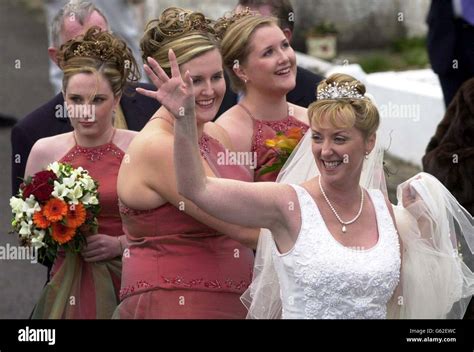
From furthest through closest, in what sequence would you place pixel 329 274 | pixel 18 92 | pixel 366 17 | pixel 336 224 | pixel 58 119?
pixel 18 92
pixel 366 17
pixel 58 119
pixel 336 224
pixel 329 274

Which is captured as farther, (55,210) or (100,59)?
(100,59)

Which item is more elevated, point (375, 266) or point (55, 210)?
point (55, 210)

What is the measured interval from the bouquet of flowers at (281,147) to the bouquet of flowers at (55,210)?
28.9 inches

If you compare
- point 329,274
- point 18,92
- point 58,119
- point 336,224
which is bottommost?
point 329,274

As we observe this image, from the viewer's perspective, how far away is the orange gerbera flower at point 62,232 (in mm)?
5465

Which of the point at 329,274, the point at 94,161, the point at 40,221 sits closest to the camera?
the point at 329,274

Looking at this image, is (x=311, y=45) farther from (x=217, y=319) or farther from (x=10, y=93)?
(x=217, y=319)

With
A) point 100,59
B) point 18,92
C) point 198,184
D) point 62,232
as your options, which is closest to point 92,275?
point 62,232

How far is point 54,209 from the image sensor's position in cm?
548

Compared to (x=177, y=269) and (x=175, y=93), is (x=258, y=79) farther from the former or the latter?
(x=175, y=93)

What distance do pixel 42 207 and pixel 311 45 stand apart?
28.9ft

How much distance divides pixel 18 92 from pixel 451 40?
740 cm

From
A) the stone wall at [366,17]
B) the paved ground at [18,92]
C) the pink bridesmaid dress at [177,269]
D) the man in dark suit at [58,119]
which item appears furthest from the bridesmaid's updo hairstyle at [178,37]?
the stone wall at [366,17]

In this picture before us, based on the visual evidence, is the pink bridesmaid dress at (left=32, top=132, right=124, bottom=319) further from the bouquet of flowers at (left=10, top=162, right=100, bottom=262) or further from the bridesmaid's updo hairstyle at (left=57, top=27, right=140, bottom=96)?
the bridesmaid's updo hairstyle at (left=57, top=27, right=140, bottom=96)
